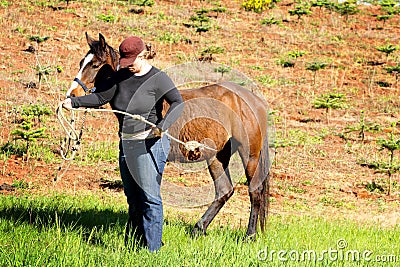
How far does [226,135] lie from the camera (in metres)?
6.67

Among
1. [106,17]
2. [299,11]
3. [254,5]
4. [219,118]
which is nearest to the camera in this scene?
[219,118]

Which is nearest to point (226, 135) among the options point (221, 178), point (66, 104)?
point (221, 178)

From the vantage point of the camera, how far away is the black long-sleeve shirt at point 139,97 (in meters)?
4.50

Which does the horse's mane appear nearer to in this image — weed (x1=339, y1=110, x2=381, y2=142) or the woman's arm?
Answer: the woman's arm

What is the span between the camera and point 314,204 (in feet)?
32.7

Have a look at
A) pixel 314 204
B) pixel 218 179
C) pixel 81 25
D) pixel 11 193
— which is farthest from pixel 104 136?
pixel 81 25

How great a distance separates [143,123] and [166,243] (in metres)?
1.48

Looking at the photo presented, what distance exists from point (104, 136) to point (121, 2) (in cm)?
1891

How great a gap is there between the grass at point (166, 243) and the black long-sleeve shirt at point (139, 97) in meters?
1.16

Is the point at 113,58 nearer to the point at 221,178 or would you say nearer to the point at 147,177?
the point at 147,177

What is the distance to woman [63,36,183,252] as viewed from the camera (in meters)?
4.51

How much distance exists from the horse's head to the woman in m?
0.30

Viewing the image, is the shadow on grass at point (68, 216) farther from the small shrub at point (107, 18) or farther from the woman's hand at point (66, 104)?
the small shrub at point (107, 18)

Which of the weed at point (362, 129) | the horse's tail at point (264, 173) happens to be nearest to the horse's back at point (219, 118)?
the horse's tail at point (264, 173)
